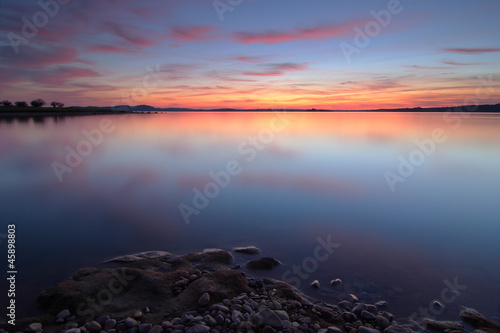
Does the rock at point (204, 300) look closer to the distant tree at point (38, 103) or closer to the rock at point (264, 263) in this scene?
the rock at point (264, 263)

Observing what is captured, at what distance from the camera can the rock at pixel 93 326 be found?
3.60 metres

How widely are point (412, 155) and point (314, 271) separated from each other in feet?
60.7

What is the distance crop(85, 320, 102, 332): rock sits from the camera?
142 inches

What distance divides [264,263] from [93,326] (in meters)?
3.24

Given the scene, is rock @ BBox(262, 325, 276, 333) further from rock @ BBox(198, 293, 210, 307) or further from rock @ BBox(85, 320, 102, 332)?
rock @ BBox(85, 320, 102, 332)

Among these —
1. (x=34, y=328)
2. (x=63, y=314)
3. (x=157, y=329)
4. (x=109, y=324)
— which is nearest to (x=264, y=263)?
(x=157, y=329)

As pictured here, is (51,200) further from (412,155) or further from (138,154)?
(412,155)

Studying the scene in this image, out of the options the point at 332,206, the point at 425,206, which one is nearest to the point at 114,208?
the point at 332,206

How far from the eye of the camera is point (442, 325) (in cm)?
421

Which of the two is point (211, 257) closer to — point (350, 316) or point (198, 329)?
point (198, 329)

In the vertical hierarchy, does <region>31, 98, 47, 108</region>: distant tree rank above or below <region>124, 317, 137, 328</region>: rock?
above

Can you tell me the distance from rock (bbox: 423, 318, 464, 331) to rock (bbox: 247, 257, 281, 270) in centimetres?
276

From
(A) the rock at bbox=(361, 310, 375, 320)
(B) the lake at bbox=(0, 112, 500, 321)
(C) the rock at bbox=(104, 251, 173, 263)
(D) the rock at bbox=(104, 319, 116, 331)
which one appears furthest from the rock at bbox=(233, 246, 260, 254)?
(D) the rock at bbox=(104, 319, 116, 331)

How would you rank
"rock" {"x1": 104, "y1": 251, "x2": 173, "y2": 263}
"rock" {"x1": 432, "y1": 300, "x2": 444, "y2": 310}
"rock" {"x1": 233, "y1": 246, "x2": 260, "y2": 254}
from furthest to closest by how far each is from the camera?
"rock" {"x1": 233, "y1": 246, "x2": 260, "y2": 254} < "rock" {"x1": 104, "y1": 251, "x2": 173, "y2": 263} < "rock" {"x1": 432, "y1": 300, "x2": 444, "y2": 310}
